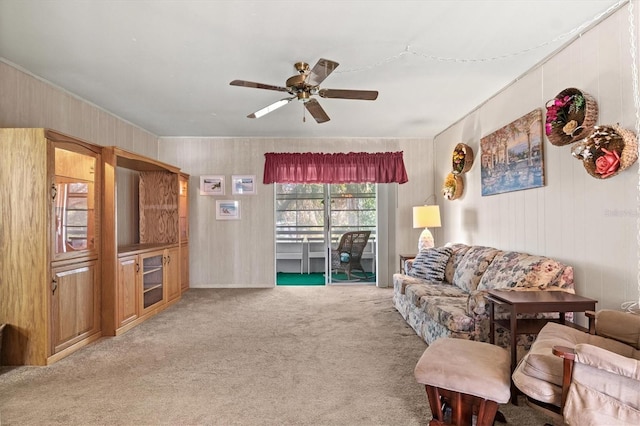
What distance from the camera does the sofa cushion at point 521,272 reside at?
2807mm

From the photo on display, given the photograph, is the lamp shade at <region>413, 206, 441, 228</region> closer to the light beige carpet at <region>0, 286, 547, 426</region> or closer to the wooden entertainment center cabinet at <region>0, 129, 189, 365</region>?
the light beige carpet at <region>0, 286, 547, 426</region>

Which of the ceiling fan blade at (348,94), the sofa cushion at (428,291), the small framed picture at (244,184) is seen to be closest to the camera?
the ceiling fan blade at (348,94)

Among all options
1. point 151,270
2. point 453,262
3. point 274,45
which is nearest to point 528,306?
point 453,262

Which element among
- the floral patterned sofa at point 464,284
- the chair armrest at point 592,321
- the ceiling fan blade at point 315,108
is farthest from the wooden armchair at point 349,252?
the chair armrest at point 592,321

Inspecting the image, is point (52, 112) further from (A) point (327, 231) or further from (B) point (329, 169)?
(A) point (327, 231)

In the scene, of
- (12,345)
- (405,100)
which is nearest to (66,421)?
(12,345)

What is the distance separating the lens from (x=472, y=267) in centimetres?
386

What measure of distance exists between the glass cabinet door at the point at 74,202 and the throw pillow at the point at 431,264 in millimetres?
3672

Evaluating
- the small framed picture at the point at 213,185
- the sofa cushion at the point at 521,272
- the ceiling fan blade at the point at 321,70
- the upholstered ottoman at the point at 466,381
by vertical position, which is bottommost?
the upholstered ottoman at the point at 466,381

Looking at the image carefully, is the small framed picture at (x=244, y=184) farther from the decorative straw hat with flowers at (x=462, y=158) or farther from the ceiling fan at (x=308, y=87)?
the decorative straw hat with flowers at (x=462, y=158)

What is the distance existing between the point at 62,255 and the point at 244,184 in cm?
329

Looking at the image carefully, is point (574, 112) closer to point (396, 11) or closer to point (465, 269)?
point (396, 11)

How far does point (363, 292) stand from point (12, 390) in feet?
14.4

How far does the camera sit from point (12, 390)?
256cm
